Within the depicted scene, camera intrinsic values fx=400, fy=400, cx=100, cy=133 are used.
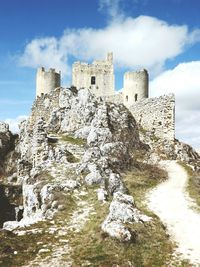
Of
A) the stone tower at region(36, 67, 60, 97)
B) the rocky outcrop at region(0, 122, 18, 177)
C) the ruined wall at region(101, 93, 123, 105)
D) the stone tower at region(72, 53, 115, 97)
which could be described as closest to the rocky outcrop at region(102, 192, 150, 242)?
the rocky outcrop at region(0, 122, 18, 177)

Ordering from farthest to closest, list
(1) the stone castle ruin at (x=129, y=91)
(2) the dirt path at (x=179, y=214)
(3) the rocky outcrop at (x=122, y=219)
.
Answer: (1) the stone castle ruin at (x=129, y=91) < (3) the rocky outcrop at (x=122, y=219) < (2) the dirt path at (x=179, y=214)

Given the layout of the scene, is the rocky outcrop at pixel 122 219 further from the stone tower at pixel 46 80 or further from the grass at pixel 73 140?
the stone tower at pixel 46 80

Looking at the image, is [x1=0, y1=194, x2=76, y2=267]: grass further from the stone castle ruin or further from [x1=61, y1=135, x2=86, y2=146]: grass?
the stone castle ruin

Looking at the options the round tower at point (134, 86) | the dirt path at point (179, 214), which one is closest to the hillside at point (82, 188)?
the dirt path at point (179, 214)

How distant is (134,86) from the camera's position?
5669 cm

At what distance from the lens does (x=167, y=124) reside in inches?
1887

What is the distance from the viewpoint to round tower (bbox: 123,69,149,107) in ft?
186

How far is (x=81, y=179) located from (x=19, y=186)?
1699 centimetres

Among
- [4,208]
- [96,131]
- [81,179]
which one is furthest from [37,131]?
[81,179]

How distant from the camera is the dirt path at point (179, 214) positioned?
16.9m

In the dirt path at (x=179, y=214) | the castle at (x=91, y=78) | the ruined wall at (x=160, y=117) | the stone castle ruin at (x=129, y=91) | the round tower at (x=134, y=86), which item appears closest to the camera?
the dirt path at (x=179, y=214)

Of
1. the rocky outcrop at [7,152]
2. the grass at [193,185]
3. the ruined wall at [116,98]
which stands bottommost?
the grass at [193,185]

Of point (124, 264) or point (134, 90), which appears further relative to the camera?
point (134, 90)

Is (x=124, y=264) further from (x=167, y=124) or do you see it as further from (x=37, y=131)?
(x=167, y=124)
